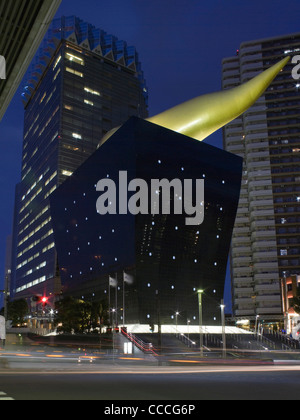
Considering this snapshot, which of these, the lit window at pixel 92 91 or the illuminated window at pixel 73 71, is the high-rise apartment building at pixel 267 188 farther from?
the illuminated window at pixel 73 71

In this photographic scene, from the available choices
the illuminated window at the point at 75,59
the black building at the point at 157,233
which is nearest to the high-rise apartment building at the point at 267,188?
the black building at the point at 157,233

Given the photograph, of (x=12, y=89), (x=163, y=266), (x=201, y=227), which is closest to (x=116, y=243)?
(x=163, y=266)

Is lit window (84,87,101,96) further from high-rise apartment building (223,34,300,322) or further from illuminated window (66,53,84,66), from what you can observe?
high-rise apartment building (223,34,300,322)

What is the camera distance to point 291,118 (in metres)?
130

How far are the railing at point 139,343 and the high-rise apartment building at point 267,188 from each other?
210 ft

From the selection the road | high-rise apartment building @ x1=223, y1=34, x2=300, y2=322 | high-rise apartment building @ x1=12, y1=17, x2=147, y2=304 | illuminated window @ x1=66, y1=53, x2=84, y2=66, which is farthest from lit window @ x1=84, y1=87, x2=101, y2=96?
the road

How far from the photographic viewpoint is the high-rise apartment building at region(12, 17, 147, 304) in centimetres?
12938

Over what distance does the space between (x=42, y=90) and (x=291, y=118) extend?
263 ft

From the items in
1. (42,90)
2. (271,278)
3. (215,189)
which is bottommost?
(271,278)

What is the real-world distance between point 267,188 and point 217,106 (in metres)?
63.5

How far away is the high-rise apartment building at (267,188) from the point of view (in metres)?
119

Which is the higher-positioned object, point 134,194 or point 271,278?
point 134,194

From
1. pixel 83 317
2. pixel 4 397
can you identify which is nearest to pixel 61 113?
pixel 83 317

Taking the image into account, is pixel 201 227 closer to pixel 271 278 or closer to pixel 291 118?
pixel 271 278
